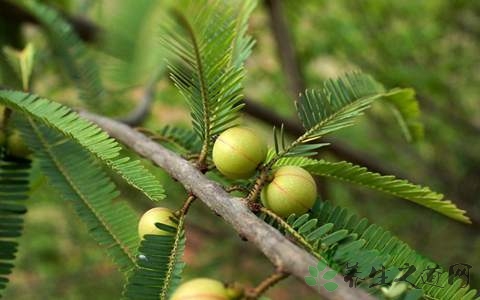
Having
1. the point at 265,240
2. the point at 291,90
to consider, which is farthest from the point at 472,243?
the point at 265,240

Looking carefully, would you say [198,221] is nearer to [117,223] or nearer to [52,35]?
[52,35]

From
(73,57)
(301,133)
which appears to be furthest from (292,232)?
(301,133)

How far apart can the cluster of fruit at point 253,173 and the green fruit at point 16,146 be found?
551mm

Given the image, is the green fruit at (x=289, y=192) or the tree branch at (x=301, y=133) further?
the tree branch at (x=301, y=133)

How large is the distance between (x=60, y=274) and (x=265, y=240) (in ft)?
12.6

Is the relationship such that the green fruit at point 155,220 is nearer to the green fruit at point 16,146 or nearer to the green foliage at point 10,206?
the green foliage at point 10,206

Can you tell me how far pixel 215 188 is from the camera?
A: 0.94 m

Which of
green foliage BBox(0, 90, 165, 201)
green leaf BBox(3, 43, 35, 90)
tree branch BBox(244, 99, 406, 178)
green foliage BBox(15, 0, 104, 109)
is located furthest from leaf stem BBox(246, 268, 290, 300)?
tree branch BBox(244, 99, 406, 178)

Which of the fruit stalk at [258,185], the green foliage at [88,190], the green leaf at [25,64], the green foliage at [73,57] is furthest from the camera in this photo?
the green foliage at [73,57]

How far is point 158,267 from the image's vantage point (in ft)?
2.95

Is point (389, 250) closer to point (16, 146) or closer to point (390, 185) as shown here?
point (390, 185)

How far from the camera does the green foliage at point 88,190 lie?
45.2 inches

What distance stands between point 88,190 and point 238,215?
52 centimetres

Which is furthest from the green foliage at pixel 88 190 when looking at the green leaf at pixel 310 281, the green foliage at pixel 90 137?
the green leaf at pixel 310 281
